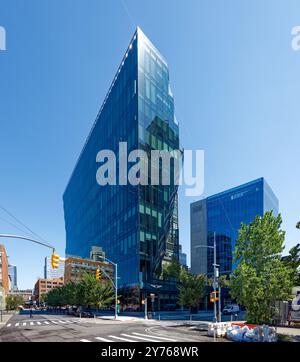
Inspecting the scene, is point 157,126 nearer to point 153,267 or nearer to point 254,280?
point 153,267

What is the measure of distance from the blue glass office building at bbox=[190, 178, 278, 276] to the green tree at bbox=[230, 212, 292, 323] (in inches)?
2369

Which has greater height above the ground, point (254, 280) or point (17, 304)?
point (254, 280)

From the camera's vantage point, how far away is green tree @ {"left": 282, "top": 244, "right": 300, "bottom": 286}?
22087 mm

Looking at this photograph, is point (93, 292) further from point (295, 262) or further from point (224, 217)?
point (224, 217)

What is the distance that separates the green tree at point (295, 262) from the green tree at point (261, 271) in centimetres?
36

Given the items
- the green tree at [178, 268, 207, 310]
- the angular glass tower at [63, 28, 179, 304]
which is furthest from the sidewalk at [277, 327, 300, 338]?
the angular glass tower at [63, 28, 179, 304]

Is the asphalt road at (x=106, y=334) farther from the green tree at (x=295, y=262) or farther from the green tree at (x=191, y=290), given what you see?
the green tree at (x=191, y=290)

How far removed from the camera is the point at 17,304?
12244 centimetres

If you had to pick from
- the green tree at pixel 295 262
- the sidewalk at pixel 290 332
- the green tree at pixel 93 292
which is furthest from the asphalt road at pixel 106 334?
the green tree at pixel 93 292

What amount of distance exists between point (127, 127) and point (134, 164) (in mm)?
9215

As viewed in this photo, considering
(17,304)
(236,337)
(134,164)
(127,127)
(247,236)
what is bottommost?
(17,304)

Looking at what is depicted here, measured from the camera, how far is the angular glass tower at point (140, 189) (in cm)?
5975

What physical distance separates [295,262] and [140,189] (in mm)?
39138

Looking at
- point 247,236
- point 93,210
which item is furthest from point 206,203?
point 247,236
